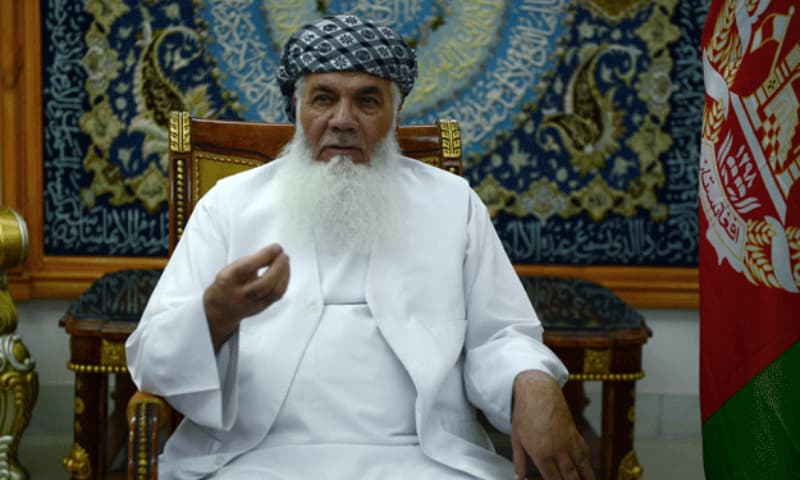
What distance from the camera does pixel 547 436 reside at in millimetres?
2018

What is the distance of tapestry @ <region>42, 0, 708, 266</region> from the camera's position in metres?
4.29

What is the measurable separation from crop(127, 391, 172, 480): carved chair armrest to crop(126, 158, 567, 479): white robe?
0.15ft

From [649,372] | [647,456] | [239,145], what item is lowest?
[647,456]

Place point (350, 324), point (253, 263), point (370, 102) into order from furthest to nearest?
point (370, 102) → point (350, 324) → point (253, 263)

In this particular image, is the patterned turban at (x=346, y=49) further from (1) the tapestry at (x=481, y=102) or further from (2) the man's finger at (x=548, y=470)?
(1) the tapestry at (x=481, y=102)

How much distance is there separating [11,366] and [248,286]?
5.80 feet

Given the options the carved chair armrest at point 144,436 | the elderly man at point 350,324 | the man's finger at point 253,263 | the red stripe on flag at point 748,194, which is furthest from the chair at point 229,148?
the man's finger at point 253,263

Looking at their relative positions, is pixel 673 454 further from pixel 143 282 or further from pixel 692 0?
pixel 143 282

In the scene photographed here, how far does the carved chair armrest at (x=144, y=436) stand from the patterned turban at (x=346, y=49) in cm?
96

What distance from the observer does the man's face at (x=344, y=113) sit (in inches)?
97.5

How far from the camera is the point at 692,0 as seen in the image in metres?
4.27

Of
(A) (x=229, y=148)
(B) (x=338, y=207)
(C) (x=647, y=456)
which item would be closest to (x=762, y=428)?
(B) (x=338, y=207)

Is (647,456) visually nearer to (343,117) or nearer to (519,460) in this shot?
(519,460)

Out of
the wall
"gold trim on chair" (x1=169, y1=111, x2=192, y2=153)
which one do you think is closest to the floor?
the wall
